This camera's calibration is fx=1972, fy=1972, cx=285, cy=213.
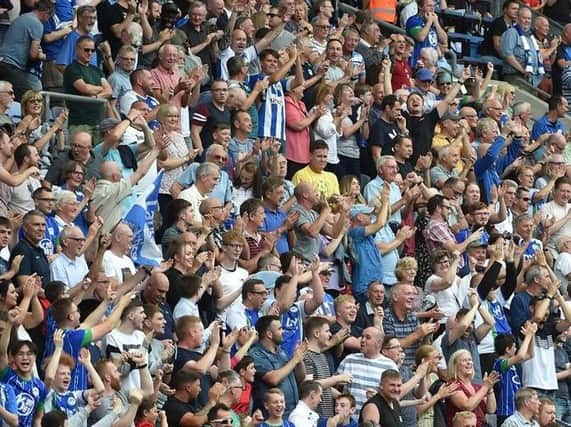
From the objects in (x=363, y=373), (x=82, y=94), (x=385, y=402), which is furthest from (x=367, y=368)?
(x=82, y=94)

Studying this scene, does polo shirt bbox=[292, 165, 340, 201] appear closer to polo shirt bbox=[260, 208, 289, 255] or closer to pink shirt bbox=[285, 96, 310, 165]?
pink shirt bbox=[285, 96, 310, 165]

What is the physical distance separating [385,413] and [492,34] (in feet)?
31.7

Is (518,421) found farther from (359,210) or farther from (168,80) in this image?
(168,80)

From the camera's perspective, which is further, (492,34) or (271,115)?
(492,34)

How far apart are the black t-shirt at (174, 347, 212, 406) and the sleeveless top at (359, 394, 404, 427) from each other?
160 centimetres

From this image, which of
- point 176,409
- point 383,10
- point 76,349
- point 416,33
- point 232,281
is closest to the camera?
point 76,349

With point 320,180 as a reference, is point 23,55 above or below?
above

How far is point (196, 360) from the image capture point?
1506 centimetres

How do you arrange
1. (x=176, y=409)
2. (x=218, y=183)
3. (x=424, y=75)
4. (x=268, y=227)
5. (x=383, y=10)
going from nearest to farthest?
(x=176, y=409)
(x=218, y=183)
(x=268, y=227)
(x=424, y=75)
(x=383, y=10)

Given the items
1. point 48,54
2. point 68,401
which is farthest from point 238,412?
point 48,54

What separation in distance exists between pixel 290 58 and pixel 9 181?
502cm

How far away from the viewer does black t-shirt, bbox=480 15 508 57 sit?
2466 centimetres

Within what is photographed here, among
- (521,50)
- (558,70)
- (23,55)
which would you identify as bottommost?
(558,70)

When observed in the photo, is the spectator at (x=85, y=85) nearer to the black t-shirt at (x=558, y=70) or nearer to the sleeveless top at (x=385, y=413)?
the sleeveless top at (x=385, y=413)
